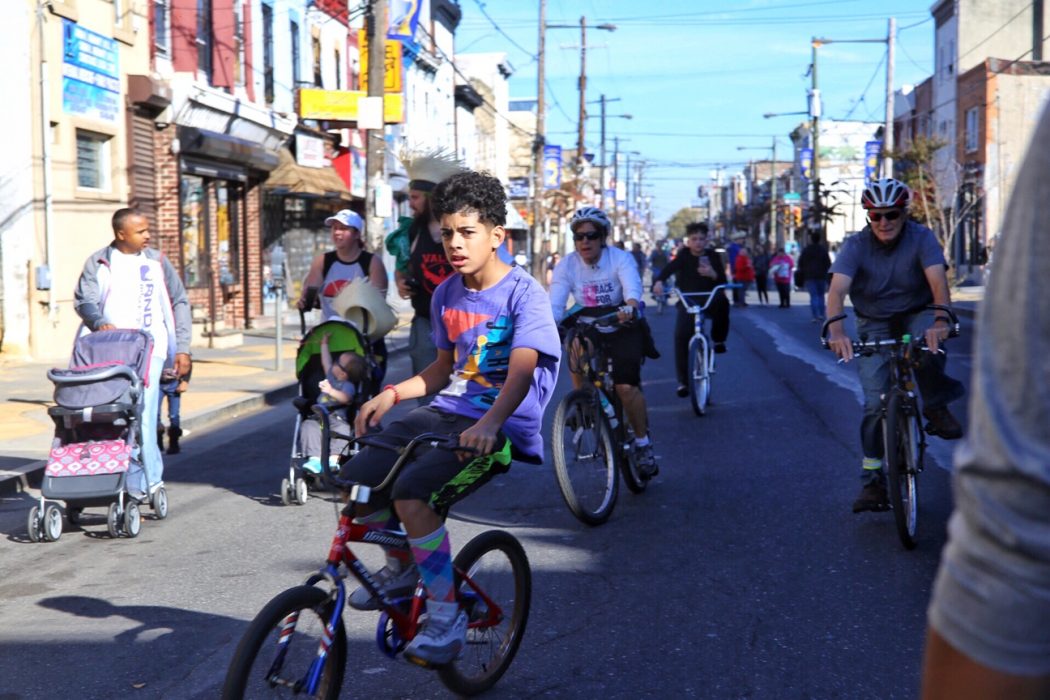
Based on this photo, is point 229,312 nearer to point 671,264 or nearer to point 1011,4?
point 671,264

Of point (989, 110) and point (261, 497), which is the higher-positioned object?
point (989, 110)

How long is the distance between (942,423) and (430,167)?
128 inches

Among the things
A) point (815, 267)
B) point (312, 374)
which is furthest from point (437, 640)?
point (815, 267)

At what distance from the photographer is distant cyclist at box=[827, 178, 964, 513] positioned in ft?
22.5

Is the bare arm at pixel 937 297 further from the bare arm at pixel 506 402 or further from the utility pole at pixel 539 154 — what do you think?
the utility pole at pixel 539 154

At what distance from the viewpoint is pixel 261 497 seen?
8.77 m

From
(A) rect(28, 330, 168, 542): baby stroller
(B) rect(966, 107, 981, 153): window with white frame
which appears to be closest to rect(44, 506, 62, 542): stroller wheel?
(A) rect(28, 330, 168, 542): baby stroller

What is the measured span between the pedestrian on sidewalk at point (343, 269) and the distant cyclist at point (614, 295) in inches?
52.7

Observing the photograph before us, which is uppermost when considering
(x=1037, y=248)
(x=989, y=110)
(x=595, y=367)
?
(x=989, y=110)

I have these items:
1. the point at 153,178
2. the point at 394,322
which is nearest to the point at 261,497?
the point at 394,322

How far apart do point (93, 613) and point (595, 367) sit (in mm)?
3455

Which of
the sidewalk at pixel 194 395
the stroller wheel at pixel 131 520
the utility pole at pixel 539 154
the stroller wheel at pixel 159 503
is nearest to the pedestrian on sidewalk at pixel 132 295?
the stroller wheel at pixel 159 503

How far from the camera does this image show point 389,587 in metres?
4.14

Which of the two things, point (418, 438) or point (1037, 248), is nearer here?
point (1037, 248)
